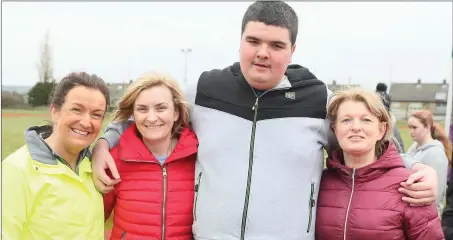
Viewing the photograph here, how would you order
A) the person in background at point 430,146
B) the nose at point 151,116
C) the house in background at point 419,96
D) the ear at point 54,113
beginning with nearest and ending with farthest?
the ear at point 54,113, the nose at point 151,116, the person in background at point 430,146, the house in background at point 419,96

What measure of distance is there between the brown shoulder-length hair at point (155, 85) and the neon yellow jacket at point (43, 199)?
63 centimetres

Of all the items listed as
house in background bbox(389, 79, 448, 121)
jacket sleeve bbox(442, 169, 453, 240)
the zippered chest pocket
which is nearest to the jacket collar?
the zippered chest pocket

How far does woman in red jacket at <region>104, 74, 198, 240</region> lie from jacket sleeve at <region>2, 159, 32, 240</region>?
0.65 metres

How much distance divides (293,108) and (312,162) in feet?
1.19

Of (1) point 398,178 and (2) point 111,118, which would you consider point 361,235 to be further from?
(2) point 111,118

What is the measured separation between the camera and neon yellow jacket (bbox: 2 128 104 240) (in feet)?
7.97

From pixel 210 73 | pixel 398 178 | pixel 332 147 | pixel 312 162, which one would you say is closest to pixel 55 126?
pixel 210 73

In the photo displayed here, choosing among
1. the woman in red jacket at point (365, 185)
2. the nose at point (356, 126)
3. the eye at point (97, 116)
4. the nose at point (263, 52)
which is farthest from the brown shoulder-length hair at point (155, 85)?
the nose at point (356, 126)

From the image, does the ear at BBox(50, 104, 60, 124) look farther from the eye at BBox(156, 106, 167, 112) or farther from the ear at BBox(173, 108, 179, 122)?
the ear at BBox(173, 108, 179, 122)

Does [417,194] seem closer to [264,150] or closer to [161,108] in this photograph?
[264,150]

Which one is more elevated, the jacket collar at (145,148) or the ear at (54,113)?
the ear at (54,113)

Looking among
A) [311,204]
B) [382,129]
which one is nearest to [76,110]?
[311,204]

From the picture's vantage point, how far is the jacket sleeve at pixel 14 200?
2416mm

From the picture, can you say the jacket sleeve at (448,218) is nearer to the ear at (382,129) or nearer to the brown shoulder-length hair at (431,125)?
the ear at (382,129)
